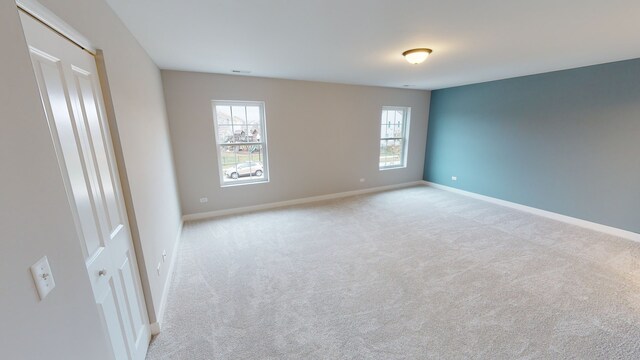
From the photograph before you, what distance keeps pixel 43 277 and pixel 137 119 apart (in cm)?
168

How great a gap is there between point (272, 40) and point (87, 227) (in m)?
2.08

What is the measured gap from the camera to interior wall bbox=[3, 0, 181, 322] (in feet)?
4.56

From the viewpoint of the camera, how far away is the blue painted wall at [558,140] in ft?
10.6

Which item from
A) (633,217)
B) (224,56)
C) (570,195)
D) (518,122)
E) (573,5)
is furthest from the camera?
(518,122)

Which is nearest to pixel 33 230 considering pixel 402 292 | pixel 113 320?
pixel 113 320

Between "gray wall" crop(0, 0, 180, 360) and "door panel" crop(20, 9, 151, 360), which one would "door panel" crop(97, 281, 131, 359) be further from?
"gray wall" crop(0, 0, 180, 360)

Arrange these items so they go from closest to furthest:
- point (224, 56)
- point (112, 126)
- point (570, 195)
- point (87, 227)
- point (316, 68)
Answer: point (87, 227), point (112, 126), point (224, 56), point (316, 68), point (570, 195)

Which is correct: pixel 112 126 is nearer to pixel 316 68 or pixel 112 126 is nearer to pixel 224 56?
pixel 224 56

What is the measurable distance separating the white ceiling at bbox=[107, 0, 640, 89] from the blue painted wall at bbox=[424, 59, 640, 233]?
0.45m

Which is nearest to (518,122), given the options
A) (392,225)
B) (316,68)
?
(392,225)

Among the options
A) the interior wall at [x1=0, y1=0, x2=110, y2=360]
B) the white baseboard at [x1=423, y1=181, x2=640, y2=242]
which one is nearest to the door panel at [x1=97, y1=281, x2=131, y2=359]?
the interior wall at [x1=0, y1=0, x2=110, y2=360]

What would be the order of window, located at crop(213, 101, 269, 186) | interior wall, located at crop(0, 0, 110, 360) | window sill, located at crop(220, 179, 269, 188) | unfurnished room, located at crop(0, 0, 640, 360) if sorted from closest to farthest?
interior wall, located at crop(0, 0, 110, 360), unfurnished room, located at crop(0, 0, 640, 360), window, located at crop(213, 101, 269, 186), window sill, located at crop(220, 179, 269, 188)

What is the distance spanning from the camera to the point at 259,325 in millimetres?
1925

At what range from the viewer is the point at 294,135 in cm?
455
